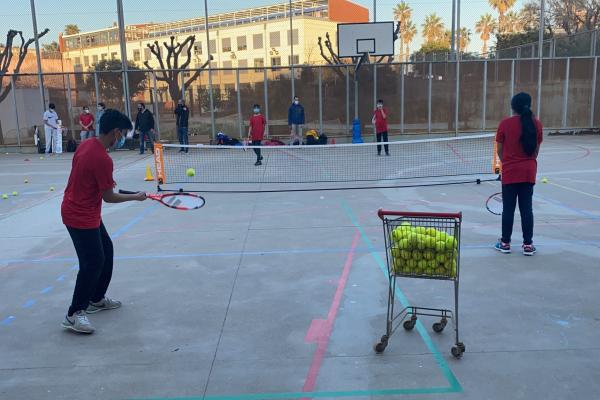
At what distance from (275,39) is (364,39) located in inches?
1156

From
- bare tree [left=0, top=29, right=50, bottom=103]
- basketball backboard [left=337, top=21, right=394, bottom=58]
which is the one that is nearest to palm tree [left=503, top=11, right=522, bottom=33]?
basketball backboard [left=337, top=21, right=394, bottom=58]

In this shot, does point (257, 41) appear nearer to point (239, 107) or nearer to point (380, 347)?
point (239, 107)

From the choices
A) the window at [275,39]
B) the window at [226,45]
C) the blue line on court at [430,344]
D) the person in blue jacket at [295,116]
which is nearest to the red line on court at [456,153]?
the person in blue jacket at [295,116]

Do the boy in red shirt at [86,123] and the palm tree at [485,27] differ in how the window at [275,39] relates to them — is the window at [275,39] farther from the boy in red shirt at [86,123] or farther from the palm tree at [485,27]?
the palm tree at [485,27]

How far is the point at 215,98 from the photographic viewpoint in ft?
75.4

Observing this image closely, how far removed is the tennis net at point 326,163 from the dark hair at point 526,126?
17.5ft

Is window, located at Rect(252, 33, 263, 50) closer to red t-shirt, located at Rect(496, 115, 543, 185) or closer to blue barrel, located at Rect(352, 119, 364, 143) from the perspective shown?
blue barrel, located at Rect(352, 119, 364, 143)

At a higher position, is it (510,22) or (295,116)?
(510,22)

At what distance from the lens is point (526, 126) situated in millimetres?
6457

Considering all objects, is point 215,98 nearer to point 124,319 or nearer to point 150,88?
point 150,88

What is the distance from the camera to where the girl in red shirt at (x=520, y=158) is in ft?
21.3

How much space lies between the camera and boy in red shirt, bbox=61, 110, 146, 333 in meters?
4.63

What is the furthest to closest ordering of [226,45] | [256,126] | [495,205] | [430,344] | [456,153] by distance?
[226,45] < [456,153] < [256,126] < [495,205] < [430,344]

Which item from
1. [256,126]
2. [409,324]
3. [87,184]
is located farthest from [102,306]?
[256,126]
